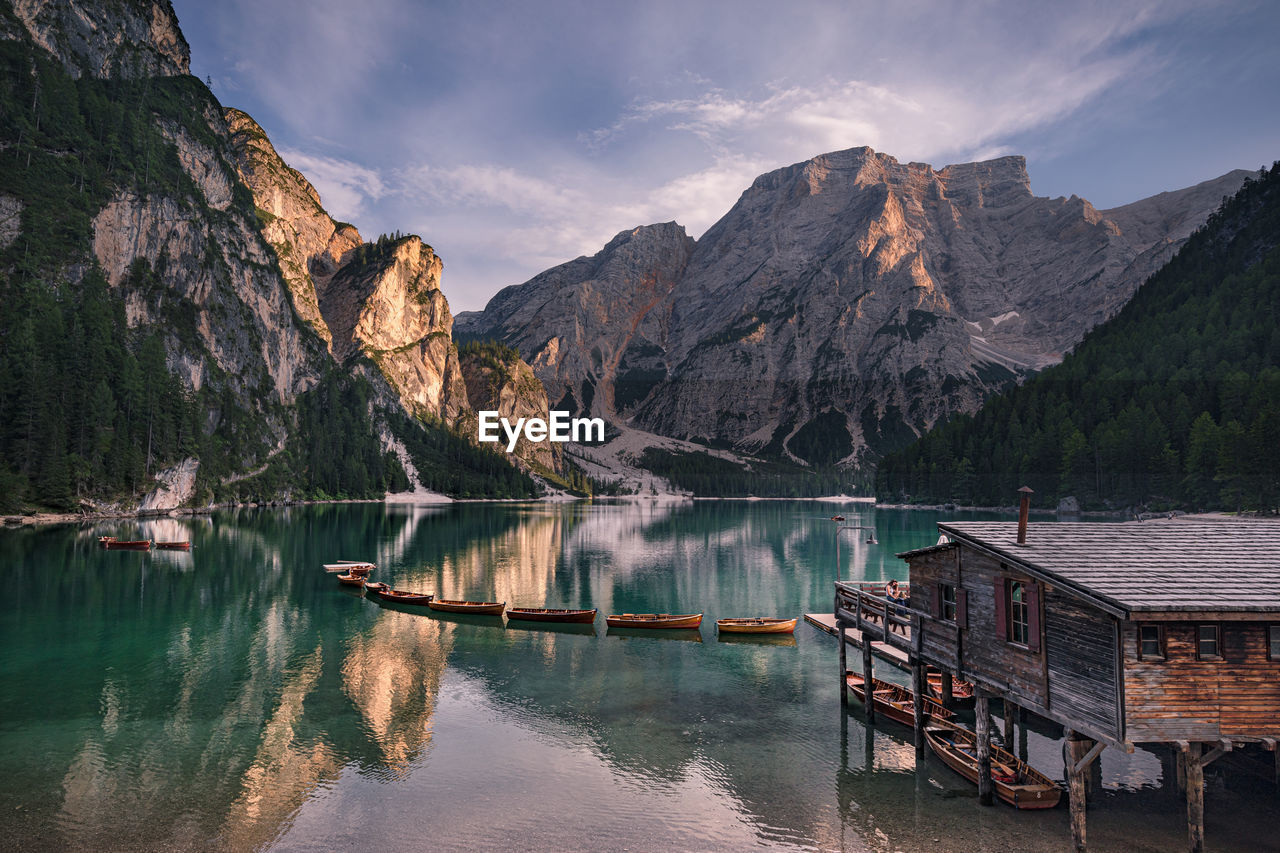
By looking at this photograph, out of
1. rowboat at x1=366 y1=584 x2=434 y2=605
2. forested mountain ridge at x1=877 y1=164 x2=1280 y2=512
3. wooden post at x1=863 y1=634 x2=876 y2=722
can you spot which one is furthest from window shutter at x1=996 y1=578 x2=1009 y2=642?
forested mountain ridge at x1=877 y1=164 x2=1280 y2=512

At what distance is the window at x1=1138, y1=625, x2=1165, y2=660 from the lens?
75.9 feet

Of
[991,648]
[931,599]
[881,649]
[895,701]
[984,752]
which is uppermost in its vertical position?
[931,599]

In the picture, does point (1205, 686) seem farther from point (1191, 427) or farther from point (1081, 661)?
point (1191, 427)

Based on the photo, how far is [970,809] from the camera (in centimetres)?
2848

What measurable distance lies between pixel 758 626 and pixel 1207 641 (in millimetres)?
40585

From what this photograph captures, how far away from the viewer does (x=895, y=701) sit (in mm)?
39781

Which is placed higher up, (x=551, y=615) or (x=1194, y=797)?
(x=1194, y=797)

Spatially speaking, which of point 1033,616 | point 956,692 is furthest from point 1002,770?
point 956,692

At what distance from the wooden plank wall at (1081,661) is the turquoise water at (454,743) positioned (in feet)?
18.3

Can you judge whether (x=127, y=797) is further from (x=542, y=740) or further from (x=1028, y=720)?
(x=1028, y=720)

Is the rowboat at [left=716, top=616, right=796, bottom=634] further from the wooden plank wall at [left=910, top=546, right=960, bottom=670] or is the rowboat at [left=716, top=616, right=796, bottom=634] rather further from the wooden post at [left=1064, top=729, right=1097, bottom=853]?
the wooden post at [left=1064, top=729, right=1097, bottom=853]

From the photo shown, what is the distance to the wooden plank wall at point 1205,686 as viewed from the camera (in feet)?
75.5

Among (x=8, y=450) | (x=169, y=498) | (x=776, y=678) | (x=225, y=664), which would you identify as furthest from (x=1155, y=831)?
(x=169, y=498)

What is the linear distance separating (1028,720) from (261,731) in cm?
4155
